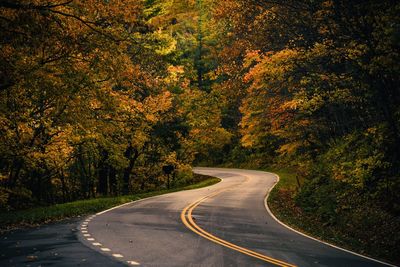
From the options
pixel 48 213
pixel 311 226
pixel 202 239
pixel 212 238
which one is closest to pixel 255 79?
pixel 311 226

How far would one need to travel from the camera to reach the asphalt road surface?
9492 millimetres

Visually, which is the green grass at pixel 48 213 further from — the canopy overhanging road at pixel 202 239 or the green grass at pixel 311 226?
the green grass at pixel 311 226

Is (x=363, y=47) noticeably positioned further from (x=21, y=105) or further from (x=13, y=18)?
(x=21, y=105)

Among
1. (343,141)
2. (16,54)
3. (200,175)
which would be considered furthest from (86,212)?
(200,175)

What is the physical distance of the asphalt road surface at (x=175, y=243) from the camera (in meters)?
9.49

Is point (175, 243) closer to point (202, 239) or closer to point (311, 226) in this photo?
point (202, 239)

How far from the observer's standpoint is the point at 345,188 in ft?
59.0

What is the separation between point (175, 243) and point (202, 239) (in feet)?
3.26

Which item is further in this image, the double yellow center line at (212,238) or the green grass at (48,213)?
the green grass at (48,213)

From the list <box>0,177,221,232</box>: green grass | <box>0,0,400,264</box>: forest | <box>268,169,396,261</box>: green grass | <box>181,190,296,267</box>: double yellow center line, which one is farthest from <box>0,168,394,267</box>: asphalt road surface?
<box>0,0,400,264</box>: forest

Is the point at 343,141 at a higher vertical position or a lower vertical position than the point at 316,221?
higher

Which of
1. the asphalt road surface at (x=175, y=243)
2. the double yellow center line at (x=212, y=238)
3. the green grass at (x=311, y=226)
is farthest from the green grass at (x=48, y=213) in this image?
the green grass at (x=311, y=226)

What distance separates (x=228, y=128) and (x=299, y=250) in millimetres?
49464

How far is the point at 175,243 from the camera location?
37.7ft
